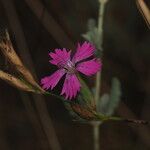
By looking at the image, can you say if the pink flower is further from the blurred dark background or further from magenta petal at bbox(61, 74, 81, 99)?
the blurred dark background

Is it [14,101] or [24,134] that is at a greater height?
[14,101]

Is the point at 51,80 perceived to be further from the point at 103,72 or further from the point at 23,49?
the point at 103,72

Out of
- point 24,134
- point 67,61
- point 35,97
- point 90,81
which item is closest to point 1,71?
point 67,61

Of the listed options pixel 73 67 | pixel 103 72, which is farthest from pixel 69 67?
pixel 103 72

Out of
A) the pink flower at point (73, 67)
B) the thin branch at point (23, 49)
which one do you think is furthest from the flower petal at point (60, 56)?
the thin branch at point (23, 49)

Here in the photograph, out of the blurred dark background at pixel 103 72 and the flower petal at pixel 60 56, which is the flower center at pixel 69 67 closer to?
the flower petal at pixel 60 56

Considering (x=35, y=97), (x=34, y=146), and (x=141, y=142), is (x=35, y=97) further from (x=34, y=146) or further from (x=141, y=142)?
(x=141, y=142)

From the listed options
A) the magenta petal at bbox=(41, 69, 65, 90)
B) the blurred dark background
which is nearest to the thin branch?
the blurred dark background
